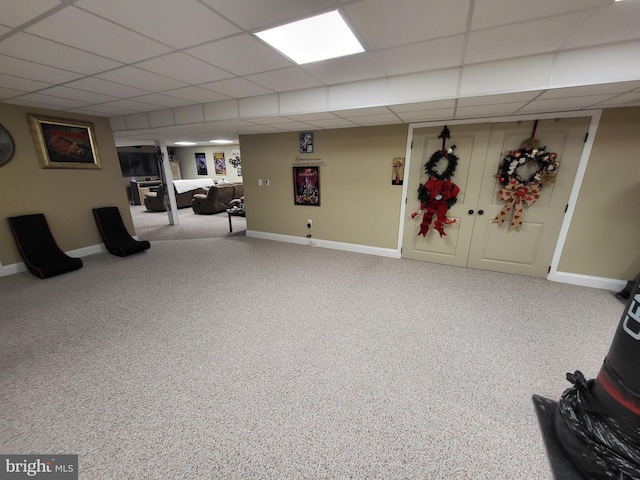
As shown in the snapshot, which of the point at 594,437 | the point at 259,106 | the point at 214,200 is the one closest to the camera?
the point at 594,437

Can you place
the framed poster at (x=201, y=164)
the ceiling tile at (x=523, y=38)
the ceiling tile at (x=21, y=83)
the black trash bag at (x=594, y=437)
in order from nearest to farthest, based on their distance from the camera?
the black trash bag at (x=594, y=437), the ceiling tile at (x=523, y=38), the ceiling tile at (x=21, y=83), the framed poster at (x=201, y=164)

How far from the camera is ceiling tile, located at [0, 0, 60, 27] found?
1401 mm

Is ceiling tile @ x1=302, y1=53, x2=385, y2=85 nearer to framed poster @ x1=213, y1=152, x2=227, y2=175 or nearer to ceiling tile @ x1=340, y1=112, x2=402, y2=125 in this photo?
ceiling tile @ x1=340, y1=112, x2=402, y2=125

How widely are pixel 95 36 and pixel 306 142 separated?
3153mm

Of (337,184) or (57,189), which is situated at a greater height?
(337,184)

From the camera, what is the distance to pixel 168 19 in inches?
61.3

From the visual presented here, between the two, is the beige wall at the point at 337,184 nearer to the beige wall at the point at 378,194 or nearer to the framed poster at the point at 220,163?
the beige wall at the point at 378,194

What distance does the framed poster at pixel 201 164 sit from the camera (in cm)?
1073

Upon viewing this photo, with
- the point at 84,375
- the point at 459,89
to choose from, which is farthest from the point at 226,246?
the point at 459,89

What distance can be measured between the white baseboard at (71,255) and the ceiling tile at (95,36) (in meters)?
3.77

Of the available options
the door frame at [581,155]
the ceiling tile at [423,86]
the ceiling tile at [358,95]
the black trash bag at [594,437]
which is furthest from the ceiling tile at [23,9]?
the door frame at [581,155]

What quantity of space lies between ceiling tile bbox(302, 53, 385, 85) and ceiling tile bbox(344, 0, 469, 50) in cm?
32

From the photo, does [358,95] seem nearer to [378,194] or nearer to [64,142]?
[378,194]

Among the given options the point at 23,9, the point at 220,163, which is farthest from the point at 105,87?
the point at 220,163
